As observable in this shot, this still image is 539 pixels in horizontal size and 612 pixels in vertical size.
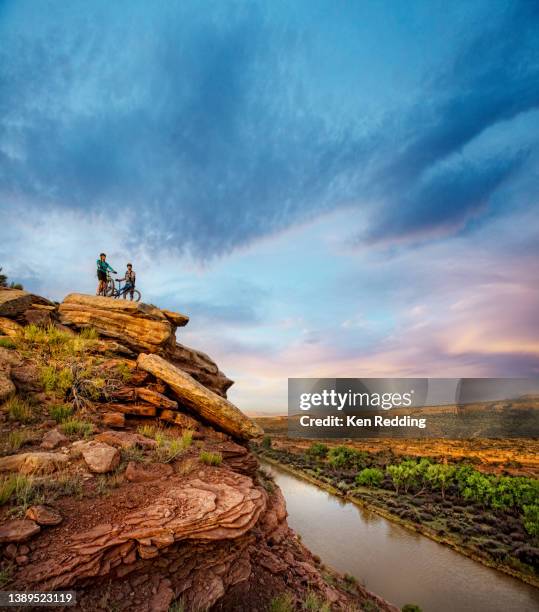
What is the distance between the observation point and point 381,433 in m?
109

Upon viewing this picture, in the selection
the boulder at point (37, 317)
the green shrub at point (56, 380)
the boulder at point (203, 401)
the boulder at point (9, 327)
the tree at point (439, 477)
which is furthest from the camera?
the tree at point (439, 477)

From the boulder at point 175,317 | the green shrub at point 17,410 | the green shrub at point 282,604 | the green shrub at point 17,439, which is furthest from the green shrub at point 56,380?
the green shrub at point 282,604

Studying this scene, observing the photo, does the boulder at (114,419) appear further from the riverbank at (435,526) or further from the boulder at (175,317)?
the riverbank at (435,526)

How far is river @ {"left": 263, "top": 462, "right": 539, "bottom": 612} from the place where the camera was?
21.2 metres

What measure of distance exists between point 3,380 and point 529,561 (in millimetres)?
39308

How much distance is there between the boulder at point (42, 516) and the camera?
554 cm

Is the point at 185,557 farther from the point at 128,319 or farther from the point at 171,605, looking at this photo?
the point at 128,319

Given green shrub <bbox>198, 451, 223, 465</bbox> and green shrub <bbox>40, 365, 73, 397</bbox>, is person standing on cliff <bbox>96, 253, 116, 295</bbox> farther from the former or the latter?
green shrub <bbox>198, 451, 223, 465</bbox>

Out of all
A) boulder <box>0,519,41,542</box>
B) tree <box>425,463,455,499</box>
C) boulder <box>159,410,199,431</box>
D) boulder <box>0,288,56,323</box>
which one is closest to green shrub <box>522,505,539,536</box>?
tree <box>425,463,455,499</box>

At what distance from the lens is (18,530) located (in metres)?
5.23

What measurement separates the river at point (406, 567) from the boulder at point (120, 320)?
72.7 ft

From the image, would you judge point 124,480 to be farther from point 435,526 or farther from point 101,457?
point 435,526

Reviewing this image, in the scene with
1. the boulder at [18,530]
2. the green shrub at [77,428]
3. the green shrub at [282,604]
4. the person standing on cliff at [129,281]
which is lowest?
the green shrub at [282,604]

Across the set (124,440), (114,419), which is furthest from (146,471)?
(114,419)
